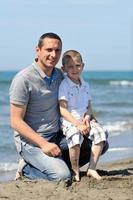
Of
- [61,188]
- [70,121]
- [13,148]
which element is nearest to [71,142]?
[70,121]

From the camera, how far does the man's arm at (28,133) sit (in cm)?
600

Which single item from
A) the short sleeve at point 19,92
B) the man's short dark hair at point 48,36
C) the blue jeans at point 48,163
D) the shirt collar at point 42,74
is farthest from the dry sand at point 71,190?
the man's short dark hair at point 48,36

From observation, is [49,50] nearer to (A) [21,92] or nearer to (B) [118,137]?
(A) [21,92]

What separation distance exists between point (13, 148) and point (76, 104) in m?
4.15

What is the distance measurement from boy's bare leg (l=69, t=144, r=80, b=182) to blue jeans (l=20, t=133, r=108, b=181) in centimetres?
8

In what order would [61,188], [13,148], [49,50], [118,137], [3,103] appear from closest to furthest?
[61,188] < [49,50] < [13,148] < [118,137] < [3,103]

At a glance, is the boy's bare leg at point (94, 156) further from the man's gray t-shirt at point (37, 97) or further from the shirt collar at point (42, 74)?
the shirt collar at point (42, 74)

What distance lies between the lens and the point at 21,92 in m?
6.01

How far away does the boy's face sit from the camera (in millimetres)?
6250

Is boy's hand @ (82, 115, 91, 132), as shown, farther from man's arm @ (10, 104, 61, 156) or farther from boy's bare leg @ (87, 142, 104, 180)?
man's arm @ (10, 104, 61, 156)

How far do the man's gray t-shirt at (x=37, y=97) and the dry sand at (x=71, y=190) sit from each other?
65 cm

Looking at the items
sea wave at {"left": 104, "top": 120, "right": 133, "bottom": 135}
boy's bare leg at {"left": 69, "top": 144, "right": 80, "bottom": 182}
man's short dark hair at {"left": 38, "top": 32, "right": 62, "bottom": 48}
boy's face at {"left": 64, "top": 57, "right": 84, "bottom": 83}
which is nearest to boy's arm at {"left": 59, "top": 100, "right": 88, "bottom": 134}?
boy's bare leg at {"left": 69, "top": 144, "right": 80, "bottom": 182}

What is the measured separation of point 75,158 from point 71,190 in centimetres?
56

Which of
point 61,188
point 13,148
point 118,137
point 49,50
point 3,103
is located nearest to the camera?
point 61,188
